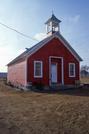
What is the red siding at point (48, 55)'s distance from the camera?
81.7 feet

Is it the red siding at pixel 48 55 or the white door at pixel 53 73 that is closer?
the red siding at pixel 48 55

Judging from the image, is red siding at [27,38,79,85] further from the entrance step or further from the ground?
the ground

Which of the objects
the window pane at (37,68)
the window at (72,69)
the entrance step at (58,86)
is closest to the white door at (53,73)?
the entrance step at (58,86)

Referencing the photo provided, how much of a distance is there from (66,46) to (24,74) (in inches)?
235

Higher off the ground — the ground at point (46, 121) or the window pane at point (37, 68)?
the window pane at point (37, 68)

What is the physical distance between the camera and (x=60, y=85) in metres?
26.3

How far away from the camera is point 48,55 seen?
25781 mm

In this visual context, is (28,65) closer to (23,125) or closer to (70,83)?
(70,83)

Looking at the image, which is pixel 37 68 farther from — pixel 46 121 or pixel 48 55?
pixel 46 121

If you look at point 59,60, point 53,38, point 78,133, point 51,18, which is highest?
point 51,18

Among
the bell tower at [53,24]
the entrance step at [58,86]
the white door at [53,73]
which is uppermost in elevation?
the bell tower at [53,24]

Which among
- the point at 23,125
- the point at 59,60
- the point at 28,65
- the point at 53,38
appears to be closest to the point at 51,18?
the point at 53,38

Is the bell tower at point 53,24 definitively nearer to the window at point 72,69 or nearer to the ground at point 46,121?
the window at point 72,69

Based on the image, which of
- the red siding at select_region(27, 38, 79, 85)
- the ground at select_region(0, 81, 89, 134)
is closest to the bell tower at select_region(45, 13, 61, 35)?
the red siding at select_region(27, 38, 79, 85)
